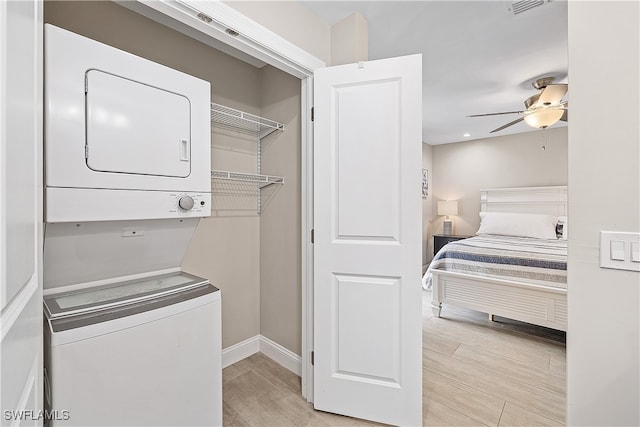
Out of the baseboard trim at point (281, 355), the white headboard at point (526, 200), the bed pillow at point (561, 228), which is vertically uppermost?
the white headboard at point (526, 200)

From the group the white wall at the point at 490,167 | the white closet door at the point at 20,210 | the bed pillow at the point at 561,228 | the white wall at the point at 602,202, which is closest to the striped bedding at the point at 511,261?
the bed pillow at the point at 561,228

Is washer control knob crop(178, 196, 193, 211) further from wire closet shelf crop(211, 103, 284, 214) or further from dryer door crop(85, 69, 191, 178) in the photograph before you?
wire closet shelf crop(211, 103, 284, 214)

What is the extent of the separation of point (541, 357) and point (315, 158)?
252 centimetres

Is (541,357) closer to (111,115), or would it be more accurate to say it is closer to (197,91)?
(197,91)

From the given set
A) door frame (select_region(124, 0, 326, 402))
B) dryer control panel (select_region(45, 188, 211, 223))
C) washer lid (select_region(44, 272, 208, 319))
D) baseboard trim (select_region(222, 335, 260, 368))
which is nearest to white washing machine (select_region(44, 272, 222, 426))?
washer lid (select_region(44, 272, 208, 319))

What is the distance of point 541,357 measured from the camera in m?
2.46

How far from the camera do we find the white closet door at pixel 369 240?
5.24 feet

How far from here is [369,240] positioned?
1.68 meters

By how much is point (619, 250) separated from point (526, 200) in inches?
188

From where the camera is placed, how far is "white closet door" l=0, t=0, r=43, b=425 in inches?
17.4

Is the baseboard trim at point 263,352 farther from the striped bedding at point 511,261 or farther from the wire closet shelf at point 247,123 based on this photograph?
the striped bedding at point 511,261

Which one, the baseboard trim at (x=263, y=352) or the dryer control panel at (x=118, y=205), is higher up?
the dryer control panel at (x=118, y=205)

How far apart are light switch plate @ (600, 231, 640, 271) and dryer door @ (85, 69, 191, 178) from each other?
5.53 ft

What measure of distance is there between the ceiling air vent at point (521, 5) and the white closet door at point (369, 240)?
83cm
